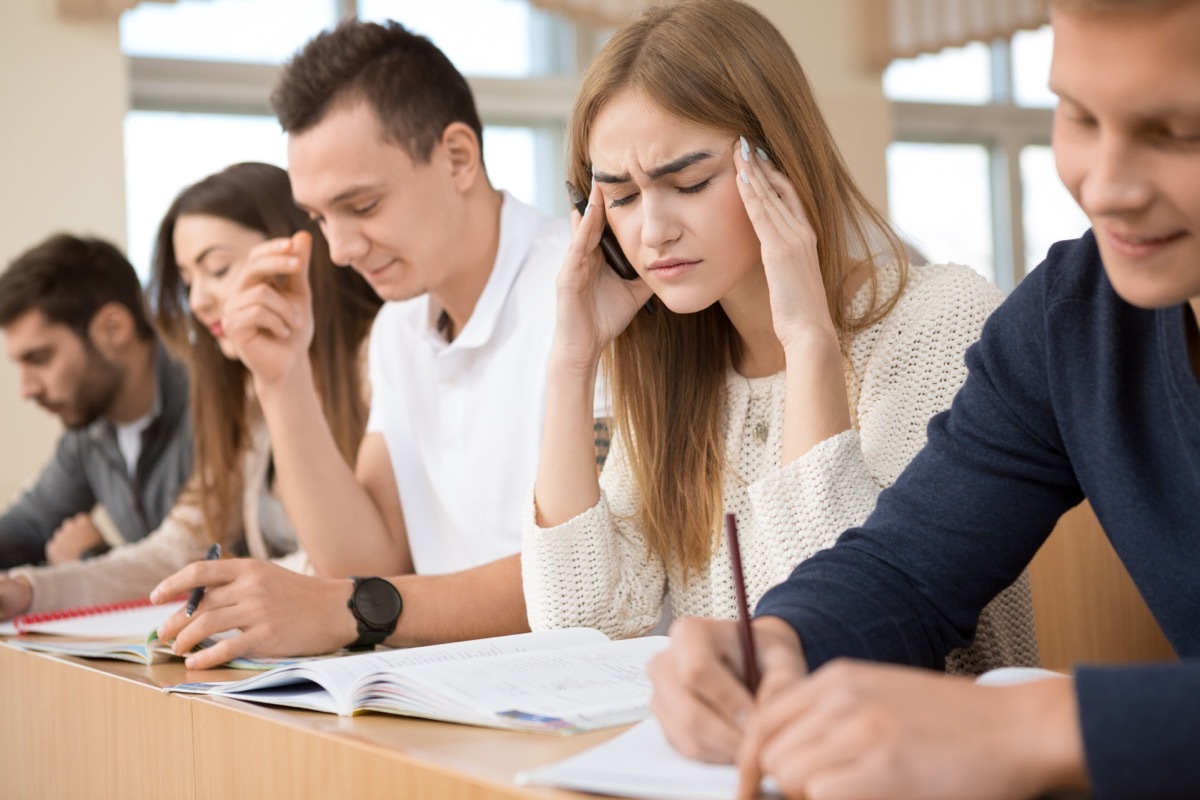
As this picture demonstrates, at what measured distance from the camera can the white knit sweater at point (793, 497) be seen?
1242mm

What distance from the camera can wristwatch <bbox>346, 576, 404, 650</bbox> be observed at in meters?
1.37

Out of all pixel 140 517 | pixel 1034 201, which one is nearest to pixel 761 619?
pixel 140 517

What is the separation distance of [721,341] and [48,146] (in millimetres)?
2735

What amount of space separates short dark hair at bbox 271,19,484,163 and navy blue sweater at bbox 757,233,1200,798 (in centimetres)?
117

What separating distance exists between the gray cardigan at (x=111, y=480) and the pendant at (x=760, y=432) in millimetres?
1530

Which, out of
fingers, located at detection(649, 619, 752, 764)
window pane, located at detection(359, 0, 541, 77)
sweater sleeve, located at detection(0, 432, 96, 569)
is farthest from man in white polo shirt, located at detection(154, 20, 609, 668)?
window pane, located at detection(359, 0, 541, 77)

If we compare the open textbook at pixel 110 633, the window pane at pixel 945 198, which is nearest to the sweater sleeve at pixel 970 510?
the open textbook at pixel 110 633

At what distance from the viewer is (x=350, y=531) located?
1958 mm

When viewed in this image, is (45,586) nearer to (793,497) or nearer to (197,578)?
(197,578)

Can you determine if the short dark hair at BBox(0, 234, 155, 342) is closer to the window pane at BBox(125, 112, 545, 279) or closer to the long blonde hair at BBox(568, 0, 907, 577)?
the window pane at BBox(125, 112, 545, 279)

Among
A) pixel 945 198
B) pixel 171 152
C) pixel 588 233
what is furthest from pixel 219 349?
pixel 945 198

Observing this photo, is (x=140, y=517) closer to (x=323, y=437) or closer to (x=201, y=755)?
(x=323, y=437)

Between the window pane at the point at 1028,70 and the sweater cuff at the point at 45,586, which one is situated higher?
the window pane at the point at 1028,70

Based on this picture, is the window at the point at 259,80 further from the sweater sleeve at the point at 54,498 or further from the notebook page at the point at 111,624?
the notebook page at the point at 111,624
